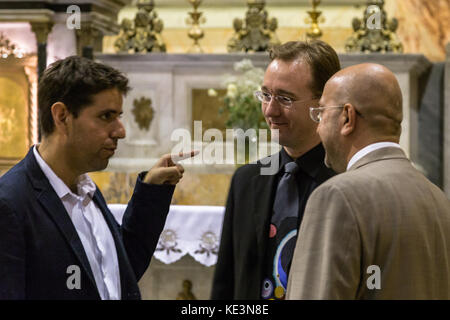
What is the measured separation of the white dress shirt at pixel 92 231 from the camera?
2.62m

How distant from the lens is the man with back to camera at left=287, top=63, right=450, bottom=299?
214 centimetres

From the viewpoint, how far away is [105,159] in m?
2.79

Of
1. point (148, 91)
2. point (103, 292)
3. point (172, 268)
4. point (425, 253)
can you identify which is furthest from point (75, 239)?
point (148, 91)

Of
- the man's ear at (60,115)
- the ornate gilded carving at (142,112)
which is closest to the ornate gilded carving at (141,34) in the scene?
the ornate gilded carving at (142,112)

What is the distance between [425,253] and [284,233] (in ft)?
2.48

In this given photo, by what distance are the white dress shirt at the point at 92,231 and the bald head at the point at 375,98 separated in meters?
1.00

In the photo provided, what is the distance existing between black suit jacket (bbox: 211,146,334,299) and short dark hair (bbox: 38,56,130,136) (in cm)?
75

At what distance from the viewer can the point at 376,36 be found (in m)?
7.26

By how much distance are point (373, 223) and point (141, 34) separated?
18.7 ft

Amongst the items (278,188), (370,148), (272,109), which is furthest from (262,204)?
(370,148)

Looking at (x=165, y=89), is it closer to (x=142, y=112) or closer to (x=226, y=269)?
(x=142, y=112)

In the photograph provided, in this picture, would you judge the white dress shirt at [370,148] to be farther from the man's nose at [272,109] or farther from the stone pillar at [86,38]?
the stone pillar at [86,38]
